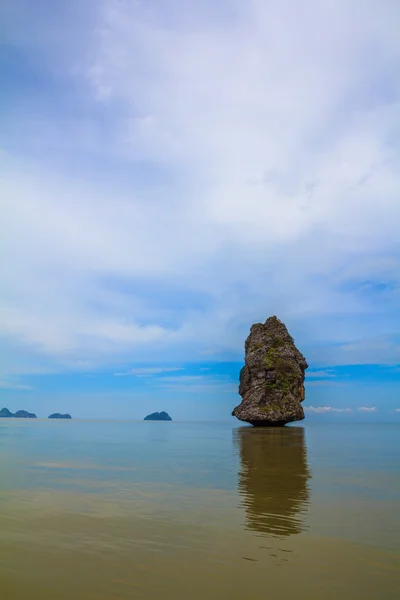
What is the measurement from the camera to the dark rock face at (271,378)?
90875 mm

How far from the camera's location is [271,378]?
3696 inches

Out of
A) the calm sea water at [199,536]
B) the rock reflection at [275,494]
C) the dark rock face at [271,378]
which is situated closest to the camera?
the calm sea water at [199,536]

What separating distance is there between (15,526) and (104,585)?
19.0ft

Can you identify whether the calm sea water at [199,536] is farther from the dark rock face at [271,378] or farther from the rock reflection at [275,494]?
the dark rock face at [271,378]

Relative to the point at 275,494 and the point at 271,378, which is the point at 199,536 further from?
the point at 271,378

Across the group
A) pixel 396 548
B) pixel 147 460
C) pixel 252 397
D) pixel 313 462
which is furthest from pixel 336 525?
pixel 252 397

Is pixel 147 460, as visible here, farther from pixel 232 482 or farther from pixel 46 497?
pixel 46 497

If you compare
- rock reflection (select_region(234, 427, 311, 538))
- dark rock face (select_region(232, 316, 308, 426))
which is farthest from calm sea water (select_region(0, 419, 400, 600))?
dark rock face (select_region(232, 316, 308, 426))

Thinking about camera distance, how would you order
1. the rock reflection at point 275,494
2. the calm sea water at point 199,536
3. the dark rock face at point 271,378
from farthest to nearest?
the dark rock face at point 271,378 < the rock reflection at point 275,494 < the calm sea water at point 199,536

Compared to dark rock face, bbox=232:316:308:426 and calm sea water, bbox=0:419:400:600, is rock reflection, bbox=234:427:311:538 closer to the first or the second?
calm sea water, bbox=0:419:400:600

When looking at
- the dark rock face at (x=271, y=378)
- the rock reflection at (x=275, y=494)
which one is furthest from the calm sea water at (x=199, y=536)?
the dark rock face at (x=271, y=378)

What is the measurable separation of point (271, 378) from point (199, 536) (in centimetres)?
8503

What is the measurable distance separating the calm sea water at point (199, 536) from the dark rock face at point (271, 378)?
230 feet

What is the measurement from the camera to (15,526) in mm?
12211
